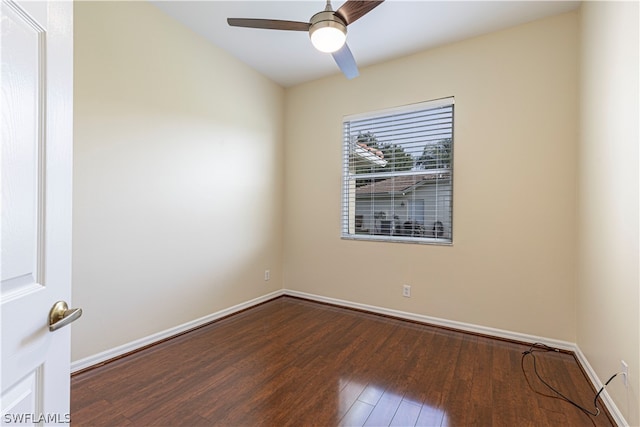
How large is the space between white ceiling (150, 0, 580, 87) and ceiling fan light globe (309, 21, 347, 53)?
62 centimetres

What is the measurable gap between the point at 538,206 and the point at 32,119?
3121 mm

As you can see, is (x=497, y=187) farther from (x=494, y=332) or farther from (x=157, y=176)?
(x=157, y=176)

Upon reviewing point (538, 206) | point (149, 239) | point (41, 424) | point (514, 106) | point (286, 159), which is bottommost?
point (41, 424)

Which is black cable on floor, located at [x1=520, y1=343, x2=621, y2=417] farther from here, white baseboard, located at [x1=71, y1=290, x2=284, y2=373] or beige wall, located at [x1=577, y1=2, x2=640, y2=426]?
white baseboard, located at [x1=71, y1=290, x2=284, y2=373]

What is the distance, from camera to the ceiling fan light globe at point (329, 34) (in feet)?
5.98

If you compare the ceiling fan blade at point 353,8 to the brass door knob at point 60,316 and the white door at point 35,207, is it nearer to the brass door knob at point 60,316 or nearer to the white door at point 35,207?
the white door at point 35,207

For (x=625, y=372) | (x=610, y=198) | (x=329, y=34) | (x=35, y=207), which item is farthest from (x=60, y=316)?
(x=610, y=198)

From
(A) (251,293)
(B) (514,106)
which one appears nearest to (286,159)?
(A) (251,293)

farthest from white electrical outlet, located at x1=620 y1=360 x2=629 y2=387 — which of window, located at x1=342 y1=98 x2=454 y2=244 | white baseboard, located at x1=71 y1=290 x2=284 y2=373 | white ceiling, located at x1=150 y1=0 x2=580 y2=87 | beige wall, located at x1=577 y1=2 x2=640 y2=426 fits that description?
white baseboard, located at x1=71 y1=290 x2=284 y2=373

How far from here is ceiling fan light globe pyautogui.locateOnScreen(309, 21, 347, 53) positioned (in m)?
1.82

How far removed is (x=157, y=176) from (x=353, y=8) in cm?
196

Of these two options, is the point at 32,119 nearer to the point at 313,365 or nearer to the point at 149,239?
the point at 149,239

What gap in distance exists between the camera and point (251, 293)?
3.45m

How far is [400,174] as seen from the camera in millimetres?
3176
